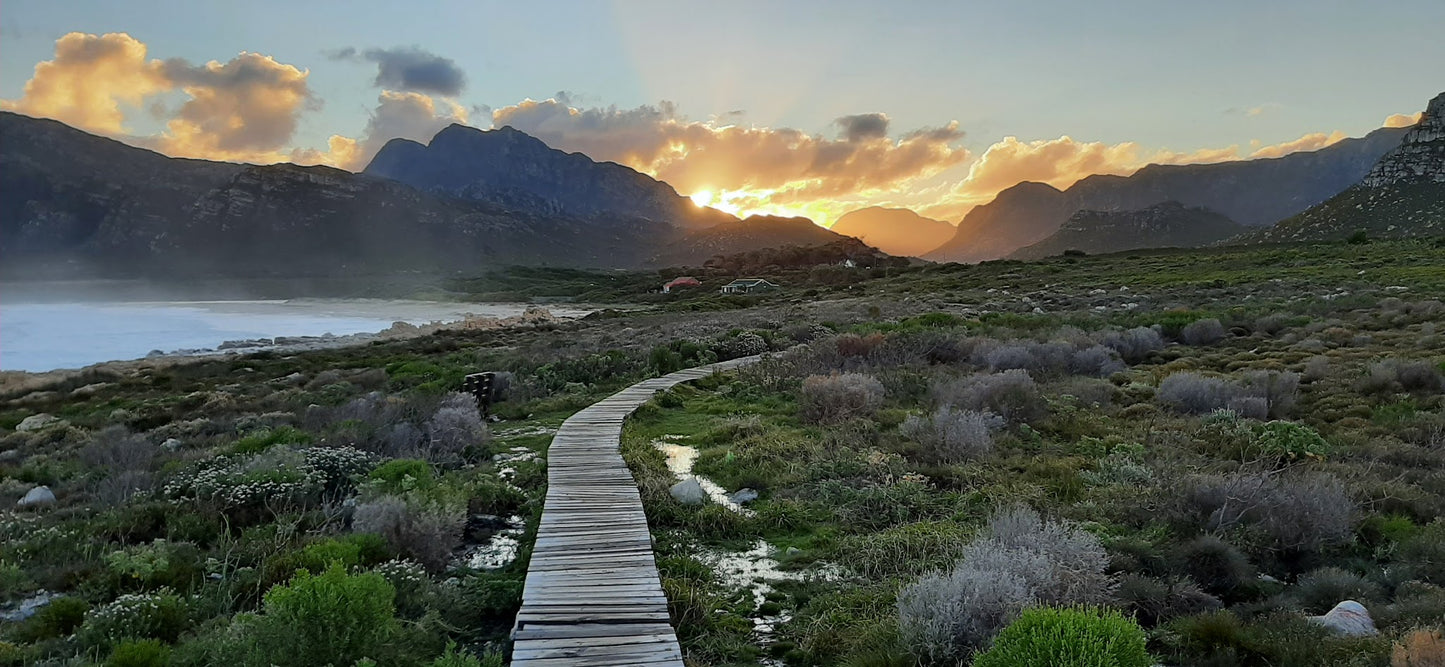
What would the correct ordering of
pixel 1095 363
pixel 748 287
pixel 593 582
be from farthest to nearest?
pixel 748 287
pixel 1095 363
pixel 593 582

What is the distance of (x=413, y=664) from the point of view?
5.00 metres

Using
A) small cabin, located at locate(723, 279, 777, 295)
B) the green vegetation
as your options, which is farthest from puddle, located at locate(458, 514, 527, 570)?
small cabin, located at locate(723, 279, 777, 295)

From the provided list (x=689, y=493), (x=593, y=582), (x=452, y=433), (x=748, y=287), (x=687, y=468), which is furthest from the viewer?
(x=748, y=287)

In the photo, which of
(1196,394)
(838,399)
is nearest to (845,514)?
(838,399)

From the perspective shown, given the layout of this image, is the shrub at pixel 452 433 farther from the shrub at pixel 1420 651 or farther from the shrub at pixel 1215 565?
the shrub at pixel 1420 651

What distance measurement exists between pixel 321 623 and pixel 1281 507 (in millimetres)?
8517

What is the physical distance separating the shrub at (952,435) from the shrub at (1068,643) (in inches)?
227

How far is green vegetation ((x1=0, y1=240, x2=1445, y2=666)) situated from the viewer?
4.95 metres

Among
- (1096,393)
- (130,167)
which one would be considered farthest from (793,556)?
(130,167)

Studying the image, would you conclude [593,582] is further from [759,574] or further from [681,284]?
[681,284]

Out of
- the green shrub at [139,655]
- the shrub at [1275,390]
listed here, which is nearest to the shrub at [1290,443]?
the shrub at [1275,390]

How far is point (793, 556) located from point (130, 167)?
25034 centimetres

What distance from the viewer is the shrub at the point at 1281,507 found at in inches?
259

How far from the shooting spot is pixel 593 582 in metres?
5.99
